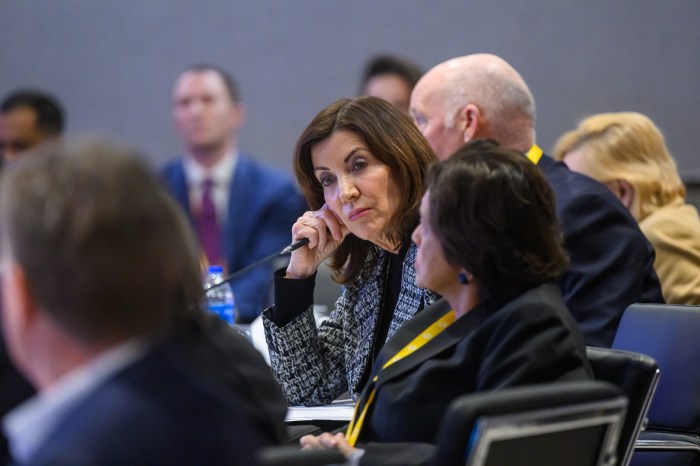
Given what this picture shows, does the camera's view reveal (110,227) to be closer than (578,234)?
Yes

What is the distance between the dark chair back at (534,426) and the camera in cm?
138

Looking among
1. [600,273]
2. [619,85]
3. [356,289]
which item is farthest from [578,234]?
[619,85]

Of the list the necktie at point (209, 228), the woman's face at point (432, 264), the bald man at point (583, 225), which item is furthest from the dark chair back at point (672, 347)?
the necktie at point (209, 228)

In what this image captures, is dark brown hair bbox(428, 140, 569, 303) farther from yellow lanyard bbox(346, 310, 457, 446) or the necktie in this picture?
the necktie

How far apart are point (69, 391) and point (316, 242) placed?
→ 5.52 feet

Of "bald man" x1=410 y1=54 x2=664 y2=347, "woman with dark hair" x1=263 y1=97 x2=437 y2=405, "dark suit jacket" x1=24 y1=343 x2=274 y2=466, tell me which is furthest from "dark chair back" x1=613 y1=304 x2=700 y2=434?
"dark suit jacket" x1=24 y1=343 x2=274 y2=466

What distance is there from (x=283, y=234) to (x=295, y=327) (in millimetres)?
2124

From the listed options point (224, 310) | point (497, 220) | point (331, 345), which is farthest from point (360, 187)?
point (224, 310)

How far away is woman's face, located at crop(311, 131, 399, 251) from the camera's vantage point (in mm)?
2584

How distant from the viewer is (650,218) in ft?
12.5

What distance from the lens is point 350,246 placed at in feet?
9.00

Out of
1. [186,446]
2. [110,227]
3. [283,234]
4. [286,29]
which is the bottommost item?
[283,234]

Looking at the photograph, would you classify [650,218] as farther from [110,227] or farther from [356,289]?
[110,227]

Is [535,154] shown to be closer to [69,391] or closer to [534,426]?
[534,426]
